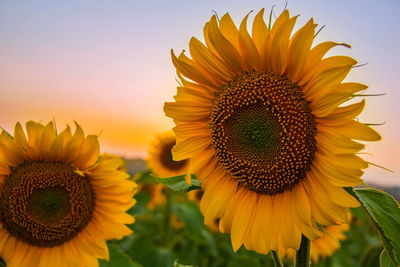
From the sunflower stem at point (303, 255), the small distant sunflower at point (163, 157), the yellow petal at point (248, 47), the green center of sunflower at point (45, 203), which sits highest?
the yellow petal at point (248, 47)

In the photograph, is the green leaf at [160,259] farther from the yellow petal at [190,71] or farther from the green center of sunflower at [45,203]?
the yellow petal at [190,71]

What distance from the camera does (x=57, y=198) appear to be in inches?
116

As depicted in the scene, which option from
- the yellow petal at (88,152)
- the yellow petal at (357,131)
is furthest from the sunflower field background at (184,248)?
the yellow petal at (357,131)

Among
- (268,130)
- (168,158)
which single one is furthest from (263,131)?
(168,158)

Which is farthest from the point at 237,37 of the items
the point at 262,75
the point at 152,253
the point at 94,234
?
the point at 152,253

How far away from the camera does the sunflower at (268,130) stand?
5.34ft

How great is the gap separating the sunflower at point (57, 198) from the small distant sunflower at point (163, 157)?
125 inches

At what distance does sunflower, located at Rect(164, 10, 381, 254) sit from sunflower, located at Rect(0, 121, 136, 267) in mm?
1225

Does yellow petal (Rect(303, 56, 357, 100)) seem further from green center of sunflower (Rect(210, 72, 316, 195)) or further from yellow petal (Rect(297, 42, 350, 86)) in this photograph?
green center of sunflower (Rect(210, 72, 316, 195))

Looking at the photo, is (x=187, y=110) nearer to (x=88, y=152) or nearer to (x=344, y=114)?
(x=344, y=114)

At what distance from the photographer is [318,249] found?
435 centimetres

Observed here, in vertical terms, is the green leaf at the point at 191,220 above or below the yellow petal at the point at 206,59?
below

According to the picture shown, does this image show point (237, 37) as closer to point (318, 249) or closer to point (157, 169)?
point (318, 249)

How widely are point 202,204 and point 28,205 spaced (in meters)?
1.63
